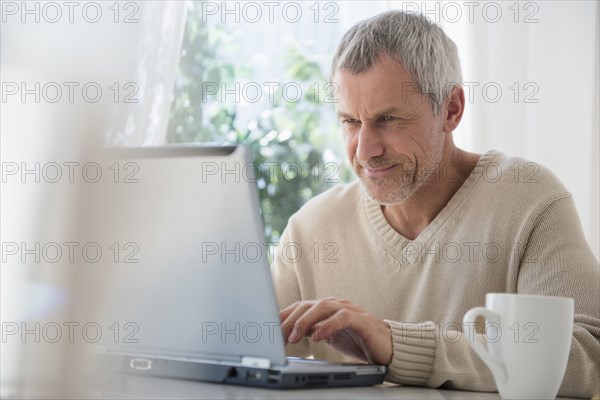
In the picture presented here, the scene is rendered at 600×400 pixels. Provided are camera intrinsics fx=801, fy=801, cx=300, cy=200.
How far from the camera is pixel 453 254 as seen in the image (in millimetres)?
1614

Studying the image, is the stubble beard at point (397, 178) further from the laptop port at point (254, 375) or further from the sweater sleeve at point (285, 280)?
the laptop port at point (254, 375)

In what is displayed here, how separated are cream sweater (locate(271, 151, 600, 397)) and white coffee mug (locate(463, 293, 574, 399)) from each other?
264 millimetres

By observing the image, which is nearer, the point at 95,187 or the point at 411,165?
the point at 95,187

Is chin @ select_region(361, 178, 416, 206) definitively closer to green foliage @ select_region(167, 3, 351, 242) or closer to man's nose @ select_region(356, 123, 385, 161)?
man's nose @ select_region(356, 123, 385, 161)

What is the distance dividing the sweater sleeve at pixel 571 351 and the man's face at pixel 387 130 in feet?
1.15

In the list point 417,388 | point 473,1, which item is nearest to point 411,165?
point 417,388

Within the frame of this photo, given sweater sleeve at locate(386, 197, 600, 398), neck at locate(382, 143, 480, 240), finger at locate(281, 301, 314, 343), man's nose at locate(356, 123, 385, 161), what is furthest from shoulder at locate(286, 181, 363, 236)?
finger at locate(281, 301, 314, 343)

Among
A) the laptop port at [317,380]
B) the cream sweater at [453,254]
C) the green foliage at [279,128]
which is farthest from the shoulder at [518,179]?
the green foliage at [279,128]

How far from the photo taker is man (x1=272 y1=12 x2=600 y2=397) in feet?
5.03

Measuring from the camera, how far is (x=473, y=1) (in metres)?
2.44

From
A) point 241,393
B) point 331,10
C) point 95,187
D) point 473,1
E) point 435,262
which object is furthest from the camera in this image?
point 331,10

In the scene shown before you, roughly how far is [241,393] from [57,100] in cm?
45

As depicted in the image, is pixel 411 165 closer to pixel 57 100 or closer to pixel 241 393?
pixel 241 393

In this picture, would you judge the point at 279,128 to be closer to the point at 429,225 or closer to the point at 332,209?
the point at 332,209
